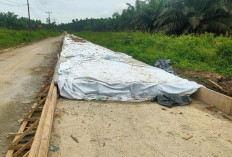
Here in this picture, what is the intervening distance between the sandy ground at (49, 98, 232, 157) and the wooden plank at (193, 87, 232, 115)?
186 mm

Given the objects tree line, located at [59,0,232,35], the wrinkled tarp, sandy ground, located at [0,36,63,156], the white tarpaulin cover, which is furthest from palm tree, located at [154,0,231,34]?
sandy ground, located at [0,36,63,156]

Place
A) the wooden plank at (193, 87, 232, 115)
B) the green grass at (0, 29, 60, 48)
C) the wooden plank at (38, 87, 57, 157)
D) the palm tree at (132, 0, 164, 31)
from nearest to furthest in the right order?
the wooden plank at (38, 87, 57, 157) → the wooden plank at (193, 87, 232, 115) → the green grass at (0, 29, 60, 48) → the palm tree at (132, 0, 164, 31)

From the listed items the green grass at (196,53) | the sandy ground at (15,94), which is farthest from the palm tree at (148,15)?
the sandy ground at (15,94)

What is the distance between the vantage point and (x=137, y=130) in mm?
3406

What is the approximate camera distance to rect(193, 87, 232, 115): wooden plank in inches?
166

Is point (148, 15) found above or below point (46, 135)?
above

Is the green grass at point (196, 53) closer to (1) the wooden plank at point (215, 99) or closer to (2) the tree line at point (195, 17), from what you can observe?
(1) the wooden plank at point (215, 99)

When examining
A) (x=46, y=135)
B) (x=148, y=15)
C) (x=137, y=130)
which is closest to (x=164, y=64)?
(x=137, y=130)

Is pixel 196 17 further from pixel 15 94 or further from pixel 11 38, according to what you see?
pixel 11 38

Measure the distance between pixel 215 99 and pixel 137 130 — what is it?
2194 millimetres

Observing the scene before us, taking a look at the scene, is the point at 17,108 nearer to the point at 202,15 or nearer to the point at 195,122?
the point at 195,122

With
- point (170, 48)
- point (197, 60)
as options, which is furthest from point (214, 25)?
point (197, 60)

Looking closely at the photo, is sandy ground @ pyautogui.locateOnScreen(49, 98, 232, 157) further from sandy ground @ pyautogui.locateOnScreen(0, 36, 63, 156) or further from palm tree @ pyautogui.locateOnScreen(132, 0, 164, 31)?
palm tree @ pyautogui.locateOnScreen(132, 0, 164, 31)

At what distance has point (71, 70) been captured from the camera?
20.1 feet
